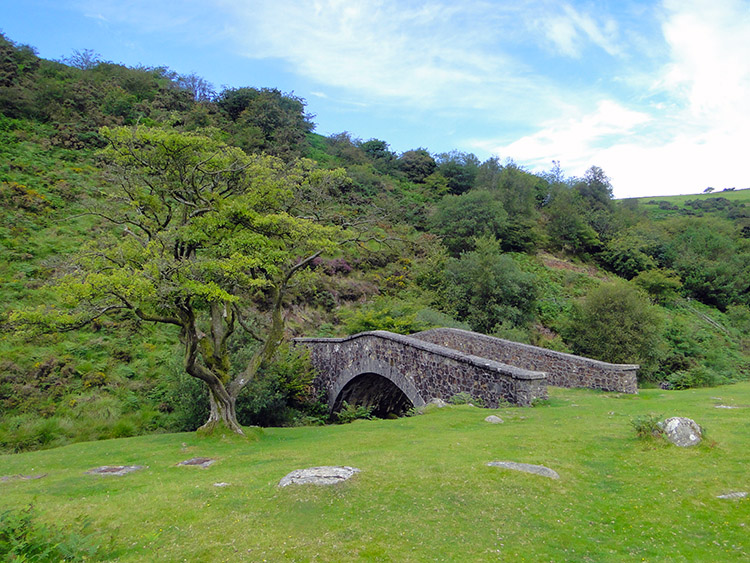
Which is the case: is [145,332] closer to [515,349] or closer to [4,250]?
[4,250]

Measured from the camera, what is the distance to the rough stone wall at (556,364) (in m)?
15.2

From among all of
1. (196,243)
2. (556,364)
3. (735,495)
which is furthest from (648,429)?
(196,243)

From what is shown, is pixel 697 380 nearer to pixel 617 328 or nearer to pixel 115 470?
pixel 617 328

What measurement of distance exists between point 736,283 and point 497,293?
3316 cm

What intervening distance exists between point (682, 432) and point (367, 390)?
1492 cm

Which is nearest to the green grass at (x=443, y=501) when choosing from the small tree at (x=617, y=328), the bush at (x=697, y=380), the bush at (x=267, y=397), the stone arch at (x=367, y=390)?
the bush at (x=267, y=397)

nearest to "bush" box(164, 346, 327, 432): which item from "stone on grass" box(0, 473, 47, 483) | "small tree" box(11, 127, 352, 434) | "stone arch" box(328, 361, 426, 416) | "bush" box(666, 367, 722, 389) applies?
"stone arch" box(328, 361, 426, 416)

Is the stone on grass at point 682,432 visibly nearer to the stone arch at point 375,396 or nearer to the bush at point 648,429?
the bush at point 648,429

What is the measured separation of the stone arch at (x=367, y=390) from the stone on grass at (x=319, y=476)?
10624 millimetres

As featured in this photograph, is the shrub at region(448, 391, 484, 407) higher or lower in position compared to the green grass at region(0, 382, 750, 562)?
lower

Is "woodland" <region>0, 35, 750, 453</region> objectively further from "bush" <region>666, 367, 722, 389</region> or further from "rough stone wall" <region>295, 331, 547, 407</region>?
"rough stone wall" <region>295, 331, 547, 407</region>

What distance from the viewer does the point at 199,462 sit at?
9672 millimetres

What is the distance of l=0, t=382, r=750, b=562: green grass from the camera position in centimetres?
486

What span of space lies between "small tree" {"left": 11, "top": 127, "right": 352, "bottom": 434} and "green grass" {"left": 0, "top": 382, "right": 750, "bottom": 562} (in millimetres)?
3572
